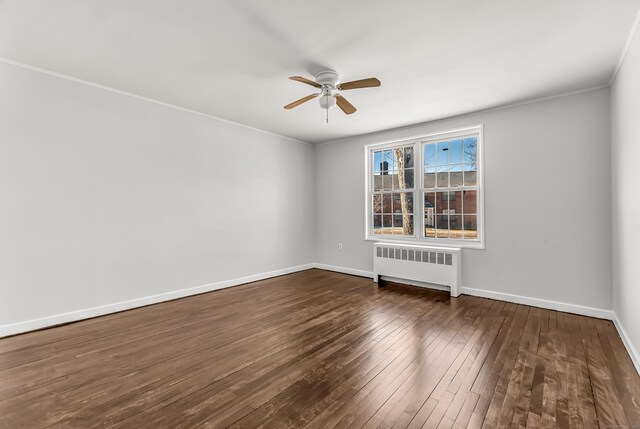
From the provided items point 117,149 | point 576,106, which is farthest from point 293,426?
point 576,106

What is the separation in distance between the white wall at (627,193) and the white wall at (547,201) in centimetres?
20

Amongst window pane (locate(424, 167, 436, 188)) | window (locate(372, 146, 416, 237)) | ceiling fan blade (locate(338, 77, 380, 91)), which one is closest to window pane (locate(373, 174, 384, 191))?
window (locate(372, 146, 416, 237))

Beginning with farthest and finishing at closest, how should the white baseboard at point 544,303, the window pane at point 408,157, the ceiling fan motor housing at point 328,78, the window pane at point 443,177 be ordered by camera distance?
1. the window pane at point 408,157
2. the window pane at point 443,177
3. the white baseboard at point 544,303
4. the ceiling fan motor housing at point 328,78

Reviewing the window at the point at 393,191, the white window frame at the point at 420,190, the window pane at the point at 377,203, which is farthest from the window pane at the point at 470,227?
the window pane at the point at 377,203

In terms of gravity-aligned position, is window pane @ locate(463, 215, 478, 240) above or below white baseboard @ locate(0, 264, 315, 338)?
above

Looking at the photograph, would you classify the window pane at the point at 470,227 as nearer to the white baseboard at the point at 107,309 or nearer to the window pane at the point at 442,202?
the window pane at the point at 442,202

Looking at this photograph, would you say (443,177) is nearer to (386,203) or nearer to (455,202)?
(455,202)

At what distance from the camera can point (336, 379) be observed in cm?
212

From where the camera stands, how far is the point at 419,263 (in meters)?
4.57

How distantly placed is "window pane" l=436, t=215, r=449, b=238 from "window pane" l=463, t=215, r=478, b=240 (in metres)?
0.28

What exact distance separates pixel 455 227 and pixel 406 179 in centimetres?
118

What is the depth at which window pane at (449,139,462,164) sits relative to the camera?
457 cm

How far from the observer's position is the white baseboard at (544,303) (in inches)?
133

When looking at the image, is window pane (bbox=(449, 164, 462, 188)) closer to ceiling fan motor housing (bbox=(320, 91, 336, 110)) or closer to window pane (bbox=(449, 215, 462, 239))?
window pane (bbox=(449, 215, 462, 239))
